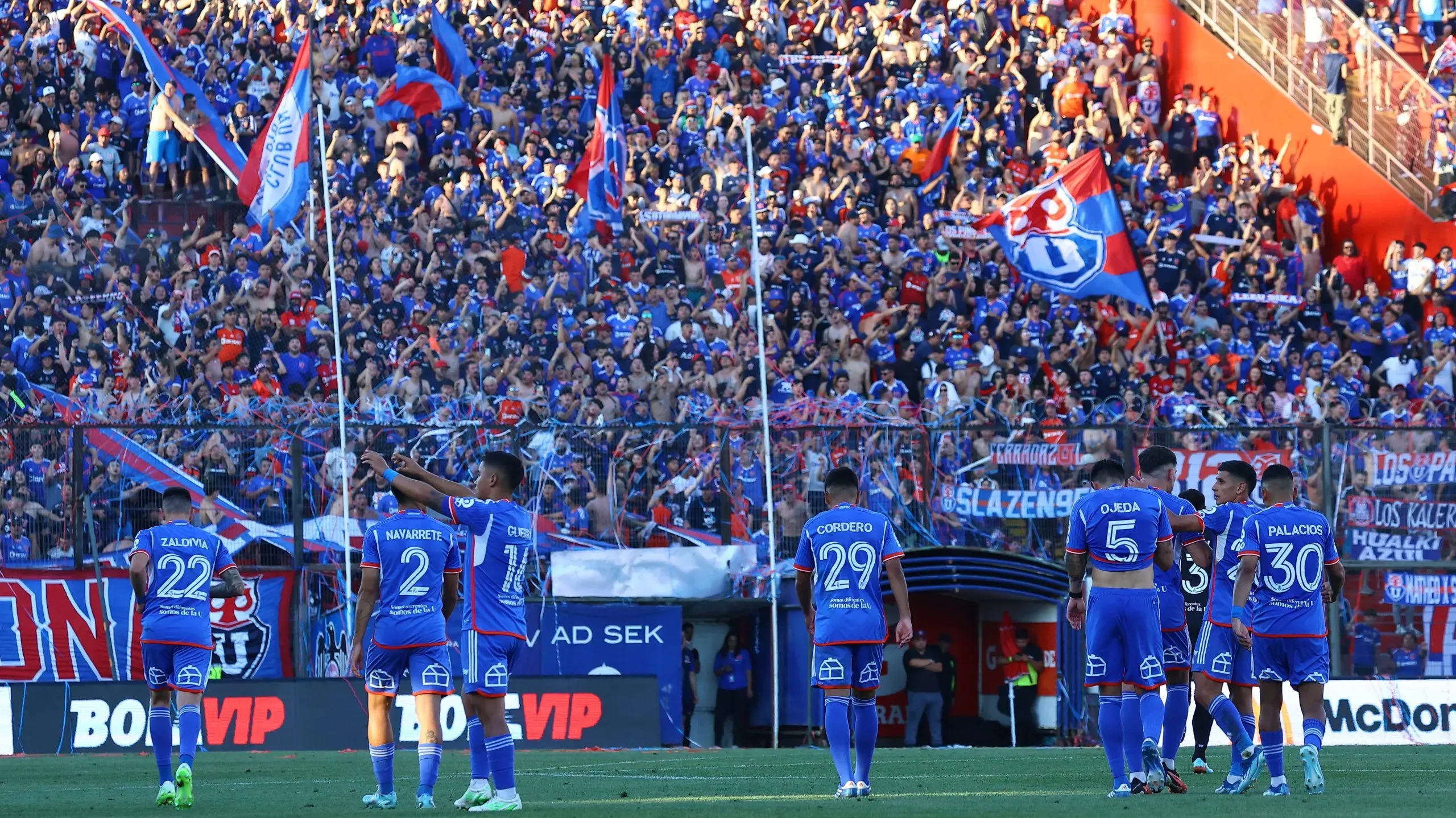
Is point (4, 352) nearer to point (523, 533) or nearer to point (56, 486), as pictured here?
point (56, 486)

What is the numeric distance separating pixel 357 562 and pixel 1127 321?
11889mm

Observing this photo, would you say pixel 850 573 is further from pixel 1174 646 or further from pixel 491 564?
pixel 1174 646

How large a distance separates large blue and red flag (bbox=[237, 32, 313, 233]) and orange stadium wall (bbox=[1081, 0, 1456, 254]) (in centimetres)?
1698

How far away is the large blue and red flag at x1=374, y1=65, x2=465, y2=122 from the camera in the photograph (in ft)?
97.3

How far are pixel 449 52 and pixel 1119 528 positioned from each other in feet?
66.0

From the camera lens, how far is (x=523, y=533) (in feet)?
39.4

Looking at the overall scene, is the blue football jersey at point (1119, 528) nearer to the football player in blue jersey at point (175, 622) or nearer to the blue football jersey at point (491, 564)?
the blue football jersey at point (491, 564)

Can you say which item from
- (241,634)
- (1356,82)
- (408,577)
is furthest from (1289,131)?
(408,577)

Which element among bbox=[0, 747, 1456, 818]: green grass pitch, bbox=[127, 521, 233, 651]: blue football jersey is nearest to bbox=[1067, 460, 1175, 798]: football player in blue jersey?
bbox=[0, 747, 1456, 818]: green grass pitch

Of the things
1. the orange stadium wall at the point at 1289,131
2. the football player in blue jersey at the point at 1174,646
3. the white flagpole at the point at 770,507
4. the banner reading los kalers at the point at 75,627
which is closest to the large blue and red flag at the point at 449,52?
the white flagpole at the point at 770,507

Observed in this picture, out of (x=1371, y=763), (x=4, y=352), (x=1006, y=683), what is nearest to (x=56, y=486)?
(x=4, y=352)

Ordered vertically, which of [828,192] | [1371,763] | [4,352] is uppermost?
[828,192]

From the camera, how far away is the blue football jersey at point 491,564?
11.8 meters

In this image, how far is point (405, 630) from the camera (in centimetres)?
1192
